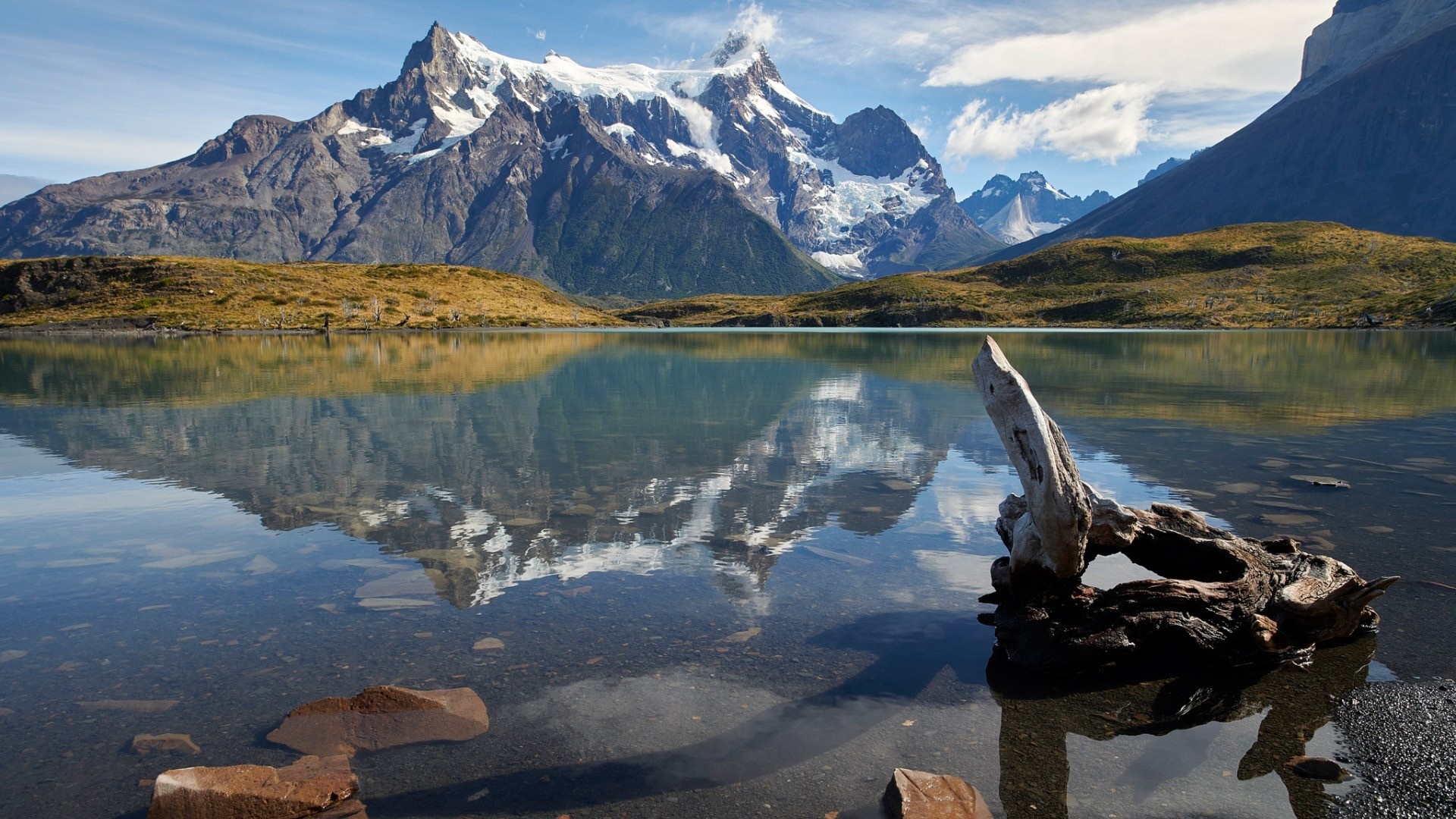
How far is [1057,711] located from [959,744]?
73.0 inches

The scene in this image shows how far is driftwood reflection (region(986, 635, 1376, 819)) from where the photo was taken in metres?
8.95

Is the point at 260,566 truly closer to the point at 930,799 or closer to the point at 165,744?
the point at 165,744

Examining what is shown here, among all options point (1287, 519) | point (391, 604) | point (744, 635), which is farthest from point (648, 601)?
point (1287, 519)

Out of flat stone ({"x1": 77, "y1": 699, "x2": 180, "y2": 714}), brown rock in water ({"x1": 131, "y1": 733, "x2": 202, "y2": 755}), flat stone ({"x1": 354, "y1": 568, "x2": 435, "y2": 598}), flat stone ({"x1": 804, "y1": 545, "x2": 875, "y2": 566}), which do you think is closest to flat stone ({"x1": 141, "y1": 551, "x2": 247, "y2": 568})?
flat stone ({"x1": 354, "y1": 568, "x2": 435, "y2": 598})

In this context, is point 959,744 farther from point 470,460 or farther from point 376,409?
point 376,409

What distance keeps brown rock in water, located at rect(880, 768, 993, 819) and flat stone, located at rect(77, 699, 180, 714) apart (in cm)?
959

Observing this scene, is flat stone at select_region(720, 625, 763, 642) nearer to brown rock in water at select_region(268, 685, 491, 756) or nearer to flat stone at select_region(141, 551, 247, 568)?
brown rock in water at select_region(268, 685, 491, 756)

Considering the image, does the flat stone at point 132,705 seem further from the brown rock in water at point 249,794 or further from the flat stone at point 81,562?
the flat stone at point 81,562

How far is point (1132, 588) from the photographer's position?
12.4m

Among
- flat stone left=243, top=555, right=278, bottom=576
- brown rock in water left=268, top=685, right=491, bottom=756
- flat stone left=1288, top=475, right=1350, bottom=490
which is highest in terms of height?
flat stone left=1288, top=475, right=1350, bottom=490

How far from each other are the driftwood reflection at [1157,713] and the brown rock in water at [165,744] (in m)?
9.76

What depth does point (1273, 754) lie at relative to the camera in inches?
377

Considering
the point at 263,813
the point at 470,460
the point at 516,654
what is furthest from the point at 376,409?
the point at 263,813

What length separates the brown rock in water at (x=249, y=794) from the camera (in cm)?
811
